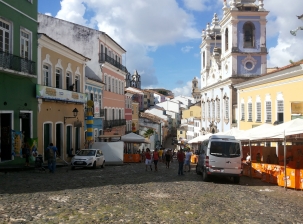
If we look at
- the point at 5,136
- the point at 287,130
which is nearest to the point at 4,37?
the point at 5,136

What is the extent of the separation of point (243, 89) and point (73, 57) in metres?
14.8

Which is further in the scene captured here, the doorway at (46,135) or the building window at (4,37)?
the doorway at (46,135)

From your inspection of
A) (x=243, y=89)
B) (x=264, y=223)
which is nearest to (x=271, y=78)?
(x=243, y=89)

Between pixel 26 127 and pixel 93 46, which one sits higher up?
pixel 93 46

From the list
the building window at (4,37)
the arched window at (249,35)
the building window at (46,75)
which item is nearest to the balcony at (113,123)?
the building window at (46,75)

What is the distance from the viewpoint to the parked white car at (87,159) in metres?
20.8

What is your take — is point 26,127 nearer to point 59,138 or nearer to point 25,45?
point 25,45

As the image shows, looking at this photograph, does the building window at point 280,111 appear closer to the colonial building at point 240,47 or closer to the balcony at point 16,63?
the colonial building at point 240,47

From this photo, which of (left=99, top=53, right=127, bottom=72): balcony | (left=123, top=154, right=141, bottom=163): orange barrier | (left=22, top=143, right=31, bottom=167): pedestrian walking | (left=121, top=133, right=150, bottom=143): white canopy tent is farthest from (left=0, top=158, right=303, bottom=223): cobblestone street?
(left=99, top=53, right=127, bottom=72): balcony

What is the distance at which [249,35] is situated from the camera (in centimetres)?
4069

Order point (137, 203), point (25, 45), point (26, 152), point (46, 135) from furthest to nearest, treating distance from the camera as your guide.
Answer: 1. point (46, 135)
2. point (25, 45)
3. point (26, 152)
4. point (137, 203)

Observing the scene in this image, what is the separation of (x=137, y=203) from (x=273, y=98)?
1841 centimetres

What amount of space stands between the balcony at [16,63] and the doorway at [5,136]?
A: 234 cm

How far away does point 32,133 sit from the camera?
20.8 m
